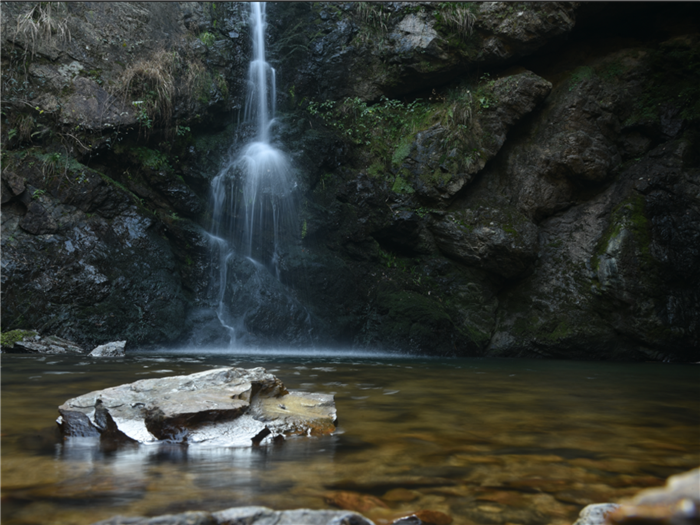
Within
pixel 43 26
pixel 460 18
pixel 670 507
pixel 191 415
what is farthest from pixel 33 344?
pixel 460 18

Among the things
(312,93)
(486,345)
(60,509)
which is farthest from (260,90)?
(60,509)

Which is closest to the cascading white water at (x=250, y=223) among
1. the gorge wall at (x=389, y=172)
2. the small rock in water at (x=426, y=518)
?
the gorge wall at (x=389, y=172)

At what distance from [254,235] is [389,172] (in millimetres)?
3163

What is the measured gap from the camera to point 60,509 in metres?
1.53

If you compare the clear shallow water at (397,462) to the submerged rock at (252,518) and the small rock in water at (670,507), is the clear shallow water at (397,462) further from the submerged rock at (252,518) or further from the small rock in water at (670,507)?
the small rock in water at (670,507)

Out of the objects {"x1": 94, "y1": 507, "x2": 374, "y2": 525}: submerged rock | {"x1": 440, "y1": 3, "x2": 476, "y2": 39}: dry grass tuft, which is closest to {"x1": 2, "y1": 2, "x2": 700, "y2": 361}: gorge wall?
{"x1": 440, "y1": 3, "x2": 476, "y2": 39}: dry grass tuft

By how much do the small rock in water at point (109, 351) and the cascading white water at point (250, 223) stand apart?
6.91ft

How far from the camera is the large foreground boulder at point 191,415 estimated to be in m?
2.34

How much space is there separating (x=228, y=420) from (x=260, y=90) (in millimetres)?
9477

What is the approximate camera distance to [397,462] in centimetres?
209

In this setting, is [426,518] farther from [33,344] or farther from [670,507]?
[33,344]

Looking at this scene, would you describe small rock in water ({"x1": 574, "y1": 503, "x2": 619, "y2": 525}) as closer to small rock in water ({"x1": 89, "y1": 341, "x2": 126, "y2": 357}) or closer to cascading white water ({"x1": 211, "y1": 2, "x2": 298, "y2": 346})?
small rock in water ({"x1": 89, "y1": 341, "x2": 126, "y2": 357})

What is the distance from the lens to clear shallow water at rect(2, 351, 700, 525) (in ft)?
5.34

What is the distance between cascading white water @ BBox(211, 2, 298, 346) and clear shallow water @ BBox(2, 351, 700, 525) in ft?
16.2
